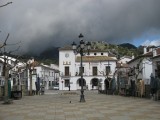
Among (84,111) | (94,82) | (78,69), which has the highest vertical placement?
(78,69)

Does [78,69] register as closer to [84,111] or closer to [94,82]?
[94,82]

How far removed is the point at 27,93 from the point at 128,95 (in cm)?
1473

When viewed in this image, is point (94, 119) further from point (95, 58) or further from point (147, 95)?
point (95, 58)

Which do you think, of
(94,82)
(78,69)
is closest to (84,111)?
(78,69)

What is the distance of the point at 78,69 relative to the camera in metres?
84.9

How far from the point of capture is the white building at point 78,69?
275 feet

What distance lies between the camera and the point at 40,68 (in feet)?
336

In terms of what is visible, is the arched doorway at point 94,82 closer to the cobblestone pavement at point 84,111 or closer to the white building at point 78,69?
the white building at point 78,69

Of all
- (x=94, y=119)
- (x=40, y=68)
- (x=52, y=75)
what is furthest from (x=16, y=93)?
(x=52, y=75)

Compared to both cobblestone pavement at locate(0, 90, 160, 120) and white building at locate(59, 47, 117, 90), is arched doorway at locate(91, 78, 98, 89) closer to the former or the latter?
white building at locate(59, 47, 117, 90)

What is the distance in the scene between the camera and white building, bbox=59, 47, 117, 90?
83.9 m

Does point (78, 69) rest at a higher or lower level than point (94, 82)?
higher

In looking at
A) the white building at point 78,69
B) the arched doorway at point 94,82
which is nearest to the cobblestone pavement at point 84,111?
the white building at point 78,69

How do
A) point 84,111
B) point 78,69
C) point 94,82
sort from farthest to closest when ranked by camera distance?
point 94,82 < point 78,69 < point 84,111
